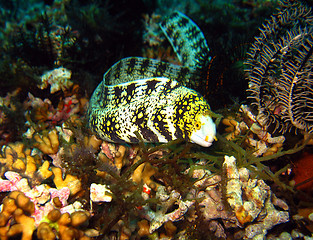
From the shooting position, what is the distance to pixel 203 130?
221 centimetres

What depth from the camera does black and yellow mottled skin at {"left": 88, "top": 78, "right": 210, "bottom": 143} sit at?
7.47 feet

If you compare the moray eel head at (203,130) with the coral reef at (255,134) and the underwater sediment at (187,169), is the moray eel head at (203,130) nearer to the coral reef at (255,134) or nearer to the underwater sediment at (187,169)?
the underwater sediment at (187,169)

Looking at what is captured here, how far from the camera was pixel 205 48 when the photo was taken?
13.3ft

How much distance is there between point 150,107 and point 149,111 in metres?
0.05

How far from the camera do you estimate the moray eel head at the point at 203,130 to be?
7.23ft

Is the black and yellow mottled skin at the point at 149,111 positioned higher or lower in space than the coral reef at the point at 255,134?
higher

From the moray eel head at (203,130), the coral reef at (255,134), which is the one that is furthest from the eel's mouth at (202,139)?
the coral reef at (255,134)

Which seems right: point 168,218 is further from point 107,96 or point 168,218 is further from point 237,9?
point 237,9

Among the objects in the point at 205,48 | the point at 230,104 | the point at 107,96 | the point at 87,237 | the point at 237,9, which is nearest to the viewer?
the point at 87,237

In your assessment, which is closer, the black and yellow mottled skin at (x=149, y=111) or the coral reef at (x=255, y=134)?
the black and yellow mottled skin at (x=149, y=111)

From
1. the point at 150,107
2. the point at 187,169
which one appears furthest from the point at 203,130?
the point at 150,107

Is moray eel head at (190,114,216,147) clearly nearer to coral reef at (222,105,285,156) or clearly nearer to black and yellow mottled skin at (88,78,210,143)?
black and yellow mottled skin at (88,78,210,143)

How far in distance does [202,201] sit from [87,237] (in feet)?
3.85

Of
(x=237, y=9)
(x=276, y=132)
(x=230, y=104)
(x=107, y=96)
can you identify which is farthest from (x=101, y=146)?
(x=237, y=9)
